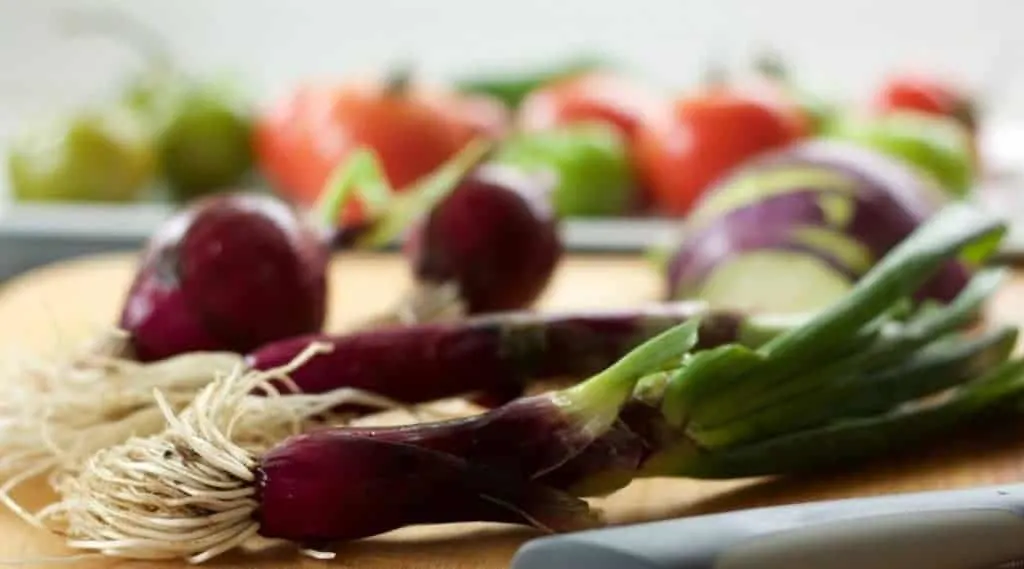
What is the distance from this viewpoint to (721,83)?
1729mm

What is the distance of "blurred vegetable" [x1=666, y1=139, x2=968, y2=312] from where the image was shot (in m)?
1.17

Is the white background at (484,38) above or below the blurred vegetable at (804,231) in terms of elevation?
above

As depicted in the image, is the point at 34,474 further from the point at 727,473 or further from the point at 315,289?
the point at 727,473

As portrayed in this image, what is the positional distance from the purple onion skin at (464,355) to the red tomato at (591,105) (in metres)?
0.81

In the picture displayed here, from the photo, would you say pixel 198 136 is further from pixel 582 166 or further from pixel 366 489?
pixel 366 489

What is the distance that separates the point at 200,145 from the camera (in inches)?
69.2

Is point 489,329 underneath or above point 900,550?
above

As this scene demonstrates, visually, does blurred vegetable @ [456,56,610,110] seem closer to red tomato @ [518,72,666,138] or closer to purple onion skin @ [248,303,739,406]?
red tomato @ [518,72,666,138]

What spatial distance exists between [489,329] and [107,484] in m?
0.23

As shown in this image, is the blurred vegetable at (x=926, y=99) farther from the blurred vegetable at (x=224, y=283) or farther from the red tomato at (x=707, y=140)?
the blurred vegetable at (x=224, y=283)

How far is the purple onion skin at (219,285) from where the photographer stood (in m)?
0.98

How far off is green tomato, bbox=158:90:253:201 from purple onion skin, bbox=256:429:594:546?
3.42ft

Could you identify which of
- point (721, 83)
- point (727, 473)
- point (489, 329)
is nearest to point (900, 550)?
point (727, 473)

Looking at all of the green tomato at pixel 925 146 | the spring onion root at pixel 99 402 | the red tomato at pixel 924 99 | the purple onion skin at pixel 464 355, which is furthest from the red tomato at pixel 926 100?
the spring onion root at pixel 99 402
